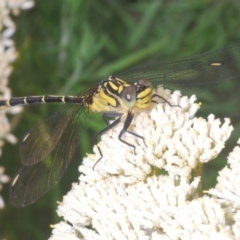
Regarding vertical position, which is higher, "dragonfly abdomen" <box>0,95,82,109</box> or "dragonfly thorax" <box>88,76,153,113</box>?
"dragonfly abdomen" <box>0,95,82,109</box>

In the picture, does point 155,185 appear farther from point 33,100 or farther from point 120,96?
point 33,100

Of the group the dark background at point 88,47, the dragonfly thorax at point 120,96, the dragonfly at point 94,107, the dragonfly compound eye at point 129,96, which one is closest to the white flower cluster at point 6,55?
the dark background at point 88,47

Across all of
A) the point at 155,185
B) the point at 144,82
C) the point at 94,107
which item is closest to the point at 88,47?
the point at 94,107

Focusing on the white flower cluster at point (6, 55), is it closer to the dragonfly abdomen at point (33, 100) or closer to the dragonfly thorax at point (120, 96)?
the dragonfly abdomen at point (33, 100)

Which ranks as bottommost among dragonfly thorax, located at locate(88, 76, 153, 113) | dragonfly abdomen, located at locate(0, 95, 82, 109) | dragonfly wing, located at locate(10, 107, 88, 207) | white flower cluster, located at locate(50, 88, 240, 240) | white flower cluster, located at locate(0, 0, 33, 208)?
white flower cluster, located at locate(50, 88, 240, 240)

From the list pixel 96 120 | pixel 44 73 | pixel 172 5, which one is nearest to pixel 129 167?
pixel 96 120

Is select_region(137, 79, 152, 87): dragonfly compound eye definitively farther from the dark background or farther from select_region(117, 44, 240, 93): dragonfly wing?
the dark background

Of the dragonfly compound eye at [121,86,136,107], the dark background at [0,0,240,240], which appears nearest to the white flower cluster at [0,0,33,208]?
the dark background at [0,0,240,240]
